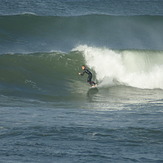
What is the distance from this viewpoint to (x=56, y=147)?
12352 mm

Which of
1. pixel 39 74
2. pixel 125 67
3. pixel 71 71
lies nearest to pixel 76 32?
pixel 125 67

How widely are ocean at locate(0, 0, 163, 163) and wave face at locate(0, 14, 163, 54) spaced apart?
0.20 feet

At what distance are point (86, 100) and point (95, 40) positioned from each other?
11949 mm

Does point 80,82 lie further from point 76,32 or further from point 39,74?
point 76,32

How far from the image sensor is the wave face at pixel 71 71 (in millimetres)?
21453

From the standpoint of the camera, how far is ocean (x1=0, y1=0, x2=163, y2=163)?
12484 mm

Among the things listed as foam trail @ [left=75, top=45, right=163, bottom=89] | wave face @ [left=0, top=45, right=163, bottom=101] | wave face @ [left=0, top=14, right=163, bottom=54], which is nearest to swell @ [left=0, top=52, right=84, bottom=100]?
wave face @ [left=0, top=45, right=163, bottom=101]

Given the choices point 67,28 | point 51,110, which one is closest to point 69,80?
point 51,110

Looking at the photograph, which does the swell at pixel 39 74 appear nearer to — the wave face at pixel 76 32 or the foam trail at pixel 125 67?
the foam trail at pixel 125 67

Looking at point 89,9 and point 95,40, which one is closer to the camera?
point 95,40

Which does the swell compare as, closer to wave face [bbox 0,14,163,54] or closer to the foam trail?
the foam trail

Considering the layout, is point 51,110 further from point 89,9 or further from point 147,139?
point 89,9

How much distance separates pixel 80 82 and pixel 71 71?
155 cm

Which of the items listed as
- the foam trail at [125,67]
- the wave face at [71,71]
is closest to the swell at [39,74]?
the wave face at [71,71]
